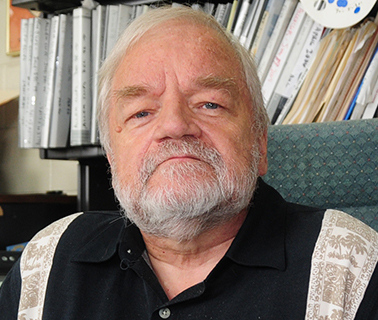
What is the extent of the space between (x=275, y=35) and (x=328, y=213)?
0.57 metres

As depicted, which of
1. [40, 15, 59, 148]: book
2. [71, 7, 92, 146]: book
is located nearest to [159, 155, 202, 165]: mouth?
[71, 7, 92, 146]: book

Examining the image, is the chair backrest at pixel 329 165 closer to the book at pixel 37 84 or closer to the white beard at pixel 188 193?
the white beard at pixel 188 193

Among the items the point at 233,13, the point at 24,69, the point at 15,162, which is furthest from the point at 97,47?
the point at 15,162

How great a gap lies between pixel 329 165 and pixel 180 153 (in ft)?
1.13

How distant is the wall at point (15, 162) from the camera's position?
83.4 inches

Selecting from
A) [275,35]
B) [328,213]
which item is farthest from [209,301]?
[275,35]

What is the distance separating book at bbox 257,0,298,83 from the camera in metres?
1.33

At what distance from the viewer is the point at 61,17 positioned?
5.28ft

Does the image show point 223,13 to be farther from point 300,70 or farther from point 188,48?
point 188,48

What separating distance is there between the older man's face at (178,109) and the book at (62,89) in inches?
23.8

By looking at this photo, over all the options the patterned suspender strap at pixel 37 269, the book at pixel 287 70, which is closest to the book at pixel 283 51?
the book at pixel 287 70

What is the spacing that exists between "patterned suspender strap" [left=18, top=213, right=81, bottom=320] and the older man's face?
8.6 inches

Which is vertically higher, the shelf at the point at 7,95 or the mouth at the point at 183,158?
the mouth at the point at 183,158

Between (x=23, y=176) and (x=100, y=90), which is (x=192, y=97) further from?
(x=23, y=176)
